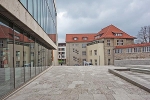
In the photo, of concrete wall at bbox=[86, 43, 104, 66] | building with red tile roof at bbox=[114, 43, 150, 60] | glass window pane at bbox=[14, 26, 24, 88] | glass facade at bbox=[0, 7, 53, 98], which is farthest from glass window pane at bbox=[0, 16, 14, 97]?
concrete wall at bbox=[86, 43, 104, 66]

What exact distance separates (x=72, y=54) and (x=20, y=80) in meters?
52.5

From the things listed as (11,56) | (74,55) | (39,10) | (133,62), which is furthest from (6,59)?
(74,55)

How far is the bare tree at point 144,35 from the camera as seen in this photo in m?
46.8

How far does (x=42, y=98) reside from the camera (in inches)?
249

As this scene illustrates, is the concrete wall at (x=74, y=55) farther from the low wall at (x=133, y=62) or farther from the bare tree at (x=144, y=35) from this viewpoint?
the low wall at (x=133, y=62)

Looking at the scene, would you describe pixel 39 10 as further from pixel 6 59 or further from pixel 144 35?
pixel 144 35

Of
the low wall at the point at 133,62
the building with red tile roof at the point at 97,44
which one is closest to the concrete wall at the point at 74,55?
the building with red tile roof at the point at 97,44

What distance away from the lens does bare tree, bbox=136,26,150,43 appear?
46.8 meters

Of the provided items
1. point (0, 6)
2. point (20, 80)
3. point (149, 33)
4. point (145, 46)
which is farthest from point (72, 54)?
point (0, 6)

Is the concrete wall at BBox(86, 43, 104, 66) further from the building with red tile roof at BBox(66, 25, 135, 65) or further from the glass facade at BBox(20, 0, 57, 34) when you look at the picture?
the glass facade at BBox(20, 0, 57, 34)

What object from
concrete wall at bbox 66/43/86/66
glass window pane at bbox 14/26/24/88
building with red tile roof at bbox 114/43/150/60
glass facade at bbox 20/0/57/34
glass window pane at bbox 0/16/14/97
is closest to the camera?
glass window pane at bbox 0/16/14/97

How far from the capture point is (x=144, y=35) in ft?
155

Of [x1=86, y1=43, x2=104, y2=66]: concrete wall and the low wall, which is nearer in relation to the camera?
the low wall

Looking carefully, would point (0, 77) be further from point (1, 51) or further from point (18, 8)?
point (18, 8)
